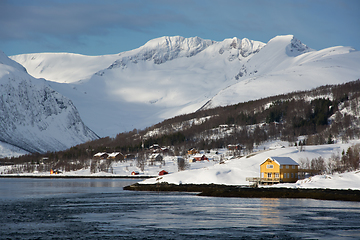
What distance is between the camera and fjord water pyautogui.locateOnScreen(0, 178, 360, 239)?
4022cm

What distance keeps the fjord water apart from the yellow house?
99.7 feet

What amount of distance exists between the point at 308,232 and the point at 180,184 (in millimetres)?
62885

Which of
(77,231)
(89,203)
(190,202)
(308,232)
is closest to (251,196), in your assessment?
(190,202)

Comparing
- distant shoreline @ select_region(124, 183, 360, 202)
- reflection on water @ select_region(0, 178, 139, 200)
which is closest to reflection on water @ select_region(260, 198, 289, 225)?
distant shoreline @ select_region(124, 183, 360, 202)

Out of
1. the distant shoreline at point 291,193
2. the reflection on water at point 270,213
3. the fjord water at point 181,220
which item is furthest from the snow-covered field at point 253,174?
the reflection on water at point 270,213

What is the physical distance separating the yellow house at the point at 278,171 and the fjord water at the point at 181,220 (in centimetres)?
3038

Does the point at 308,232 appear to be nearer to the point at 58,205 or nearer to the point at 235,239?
the point at 235,239

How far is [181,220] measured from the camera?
1911 inches

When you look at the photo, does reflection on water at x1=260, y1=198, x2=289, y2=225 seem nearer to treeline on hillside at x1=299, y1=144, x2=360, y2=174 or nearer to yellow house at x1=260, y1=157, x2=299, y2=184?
yellow house at x1=260, y1=157, x2=299, y2=184

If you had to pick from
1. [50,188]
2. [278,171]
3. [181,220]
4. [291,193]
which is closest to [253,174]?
[278,171]

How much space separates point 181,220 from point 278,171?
5434cm

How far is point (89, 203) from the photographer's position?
6744 cm

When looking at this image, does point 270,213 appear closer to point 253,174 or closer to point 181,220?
point 181,220

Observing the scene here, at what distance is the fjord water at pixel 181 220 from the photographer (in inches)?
1583
